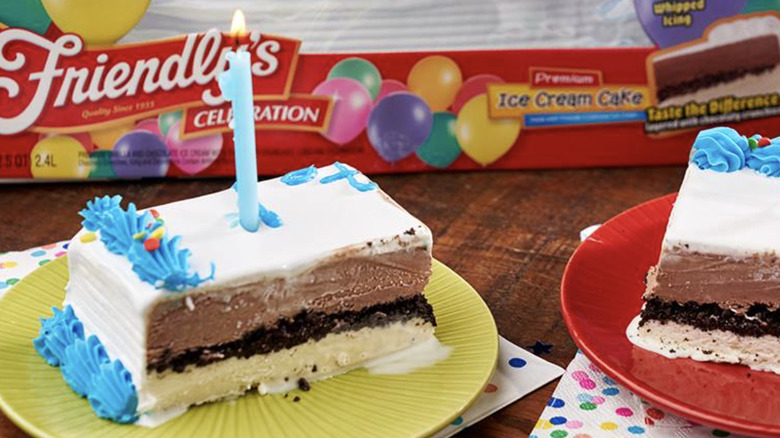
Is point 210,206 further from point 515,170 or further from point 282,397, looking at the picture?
point 515,170

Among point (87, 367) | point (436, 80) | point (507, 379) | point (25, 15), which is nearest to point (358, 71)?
point (436, 80)

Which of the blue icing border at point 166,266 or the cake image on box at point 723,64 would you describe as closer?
the blue icing border at point 166,266

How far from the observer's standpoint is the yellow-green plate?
4.72ft

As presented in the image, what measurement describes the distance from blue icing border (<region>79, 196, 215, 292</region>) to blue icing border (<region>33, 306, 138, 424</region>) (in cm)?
14

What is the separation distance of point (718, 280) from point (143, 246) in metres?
0.88

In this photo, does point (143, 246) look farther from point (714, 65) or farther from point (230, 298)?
point (714, 65)

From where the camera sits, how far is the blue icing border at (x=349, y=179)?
5.67 ft

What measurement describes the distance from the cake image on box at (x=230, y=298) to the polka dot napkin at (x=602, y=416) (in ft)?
0.78

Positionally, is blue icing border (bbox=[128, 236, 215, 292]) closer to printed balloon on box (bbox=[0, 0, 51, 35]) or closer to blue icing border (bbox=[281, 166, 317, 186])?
blue icing border (bbox=[281, 166, 317, 186])

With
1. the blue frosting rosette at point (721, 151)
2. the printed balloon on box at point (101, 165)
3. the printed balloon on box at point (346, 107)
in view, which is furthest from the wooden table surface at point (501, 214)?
the blue frosting rosette at point (721, 151)

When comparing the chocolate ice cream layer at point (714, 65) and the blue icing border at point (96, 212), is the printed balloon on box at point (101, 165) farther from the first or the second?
the chocolate ice cream layer at point (714, 65)

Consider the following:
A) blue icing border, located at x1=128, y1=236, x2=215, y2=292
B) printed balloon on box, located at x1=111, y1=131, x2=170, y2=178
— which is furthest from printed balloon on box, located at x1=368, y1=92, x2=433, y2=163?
blue icing border, located at x1=128, y1=236, x2=215, y2=292

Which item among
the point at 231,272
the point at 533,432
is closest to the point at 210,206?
the point at 231,272

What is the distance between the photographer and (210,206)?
1662 mm
